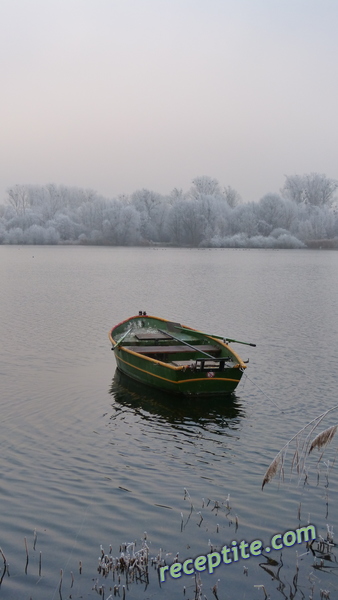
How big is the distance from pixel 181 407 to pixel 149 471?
399cm

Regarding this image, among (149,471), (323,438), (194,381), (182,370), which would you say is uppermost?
(323,438)

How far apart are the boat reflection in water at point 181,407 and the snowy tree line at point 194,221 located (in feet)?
324

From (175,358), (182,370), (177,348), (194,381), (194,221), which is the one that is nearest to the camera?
(182,370)

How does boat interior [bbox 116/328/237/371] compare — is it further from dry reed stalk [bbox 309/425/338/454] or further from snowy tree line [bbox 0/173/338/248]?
snowy tree line [bbox 0/173/338/248]

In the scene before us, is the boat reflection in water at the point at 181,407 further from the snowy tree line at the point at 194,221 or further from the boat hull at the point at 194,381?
the snowy tree line at the point at 194,221

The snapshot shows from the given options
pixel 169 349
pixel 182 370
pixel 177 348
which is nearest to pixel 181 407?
pixel 182 370

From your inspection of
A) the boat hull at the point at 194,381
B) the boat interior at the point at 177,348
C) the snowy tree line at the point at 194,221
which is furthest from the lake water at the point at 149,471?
the snowy tree line at the point at 194,221

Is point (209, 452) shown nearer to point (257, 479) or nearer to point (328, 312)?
point (257, 479)

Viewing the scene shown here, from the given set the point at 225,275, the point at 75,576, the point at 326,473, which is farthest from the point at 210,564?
the point at 225,275

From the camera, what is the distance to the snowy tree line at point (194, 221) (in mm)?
113875

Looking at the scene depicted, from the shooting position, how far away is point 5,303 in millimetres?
33094

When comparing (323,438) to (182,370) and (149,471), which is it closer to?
(149,471)

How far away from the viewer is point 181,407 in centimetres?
1430

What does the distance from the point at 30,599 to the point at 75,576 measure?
26.0 inches
